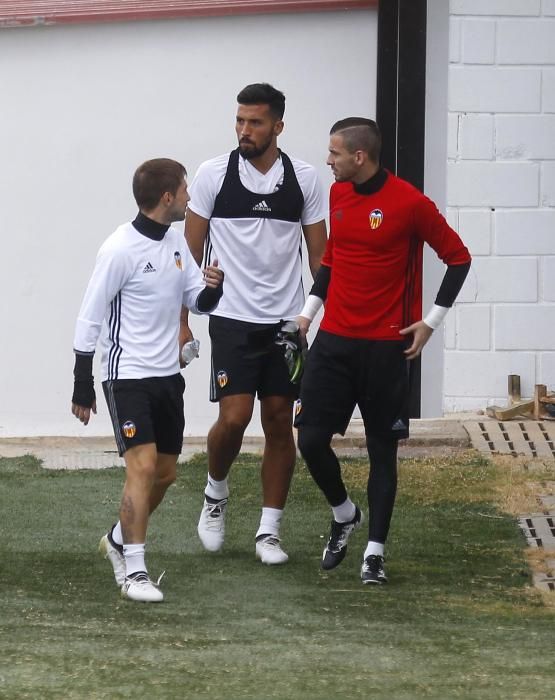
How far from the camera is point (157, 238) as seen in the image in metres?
5.93

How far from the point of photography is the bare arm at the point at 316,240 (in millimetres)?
6695

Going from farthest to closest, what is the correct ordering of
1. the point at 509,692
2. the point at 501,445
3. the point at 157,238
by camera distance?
the point at 501,445
the point at 157,238
the point at 509,692

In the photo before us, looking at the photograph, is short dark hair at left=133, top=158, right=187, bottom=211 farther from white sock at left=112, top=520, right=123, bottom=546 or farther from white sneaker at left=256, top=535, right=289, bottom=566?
white sneaker at left=256, top=535, right=289, bottom=566

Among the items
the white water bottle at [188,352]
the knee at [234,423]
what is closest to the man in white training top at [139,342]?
the white water bottle at [188,352]

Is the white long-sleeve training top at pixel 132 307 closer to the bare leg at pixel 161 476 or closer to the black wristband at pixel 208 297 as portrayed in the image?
the black wristband at pixel 208 297

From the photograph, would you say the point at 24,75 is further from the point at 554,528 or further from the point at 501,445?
the point at 554,528

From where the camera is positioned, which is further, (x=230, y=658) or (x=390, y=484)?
(x=390, y=484)

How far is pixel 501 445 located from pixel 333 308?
269cm

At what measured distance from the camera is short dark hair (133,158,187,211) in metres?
5.93

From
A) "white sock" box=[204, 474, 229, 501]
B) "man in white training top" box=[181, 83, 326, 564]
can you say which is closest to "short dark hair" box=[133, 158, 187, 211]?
"man in white training top" box=[181, 83, 326, 564]

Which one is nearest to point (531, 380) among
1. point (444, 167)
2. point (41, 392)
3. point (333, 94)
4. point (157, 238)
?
point (444, 167)

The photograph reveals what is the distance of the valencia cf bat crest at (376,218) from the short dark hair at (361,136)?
0.73 ft

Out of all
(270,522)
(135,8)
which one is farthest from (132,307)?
(135,8)

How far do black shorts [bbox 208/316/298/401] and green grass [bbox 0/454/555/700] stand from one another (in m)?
0.72
